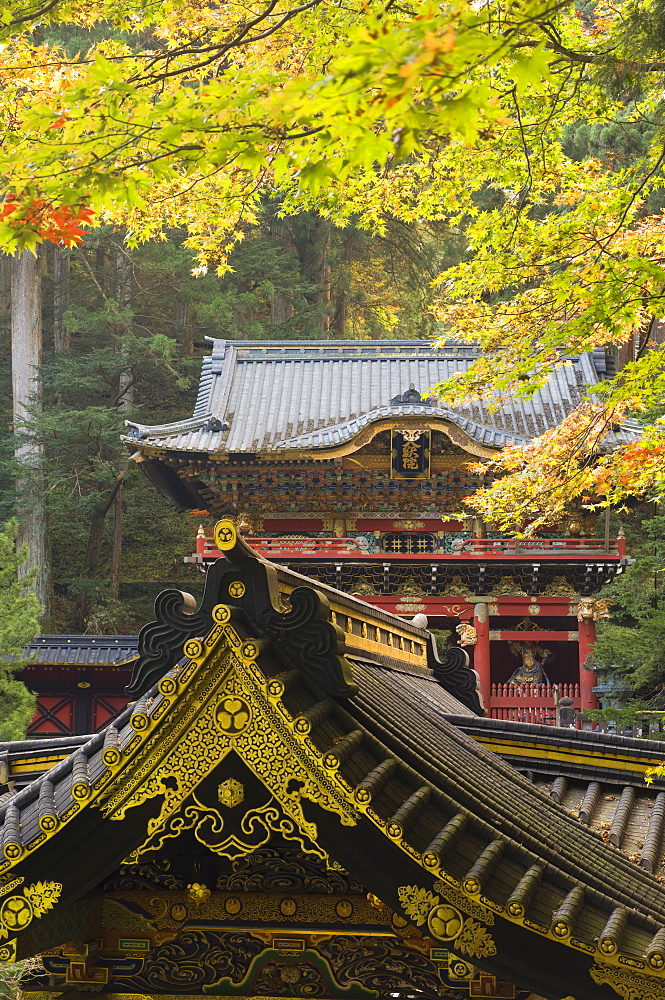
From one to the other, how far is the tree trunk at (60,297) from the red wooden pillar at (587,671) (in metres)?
14.3

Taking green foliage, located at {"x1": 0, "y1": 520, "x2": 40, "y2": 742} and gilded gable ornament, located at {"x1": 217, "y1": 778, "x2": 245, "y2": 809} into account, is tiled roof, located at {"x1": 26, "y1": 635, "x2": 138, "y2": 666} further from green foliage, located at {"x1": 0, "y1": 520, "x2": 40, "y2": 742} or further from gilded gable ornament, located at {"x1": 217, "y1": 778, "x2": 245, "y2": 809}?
gilded gable ornament, located at {"x1": 217, "y1": 778, "x2": 245, "y2": 809}

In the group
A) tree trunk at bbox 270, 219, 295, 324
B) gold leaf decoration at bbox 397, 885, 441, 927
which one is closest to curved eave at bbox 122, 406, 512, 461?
tree trunk at bbox 270, 219, 295, 324

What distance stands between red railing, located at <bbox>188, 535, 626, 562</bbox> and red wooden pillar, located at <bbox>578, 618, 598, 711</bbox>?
1.19 metres

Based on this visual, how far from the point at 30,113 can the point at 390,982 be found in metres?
2.83

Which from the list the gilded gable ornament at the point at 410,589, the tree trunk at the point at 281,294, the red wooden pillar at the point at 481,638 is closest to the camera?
the red wooden pillar at the point at 481,638

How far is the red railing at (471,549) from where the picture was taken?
1462 centimetres

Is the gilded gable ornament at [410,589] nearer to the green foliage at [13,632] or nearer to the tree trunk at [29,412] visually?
the green foliage at [13,632]

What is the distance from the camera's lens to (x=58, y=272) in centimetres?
2405

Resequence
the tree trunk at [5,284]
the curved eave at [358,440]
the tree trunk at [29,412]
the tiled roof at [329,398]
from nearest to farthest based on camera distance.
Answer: the curved eave at [358,440]
the tiled roof at [329,398]
the tree trunk at [29,412]
the tree trunk at [5,284]

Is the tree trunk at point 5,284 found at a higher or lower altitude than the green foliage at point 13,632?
higher

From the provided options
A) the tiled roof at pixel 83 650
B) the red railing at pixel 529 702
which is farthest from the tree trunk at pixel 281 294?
the red railing at pixel 529 702

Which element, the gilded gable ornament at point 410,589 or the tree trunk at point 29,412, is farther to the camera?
the tree trunk at point 29,412

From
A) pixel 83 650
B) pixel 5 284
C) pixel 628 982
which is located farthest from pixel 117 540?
pixel 628 982

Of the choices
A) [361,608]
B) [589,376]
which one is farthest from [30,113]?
[589,376]
